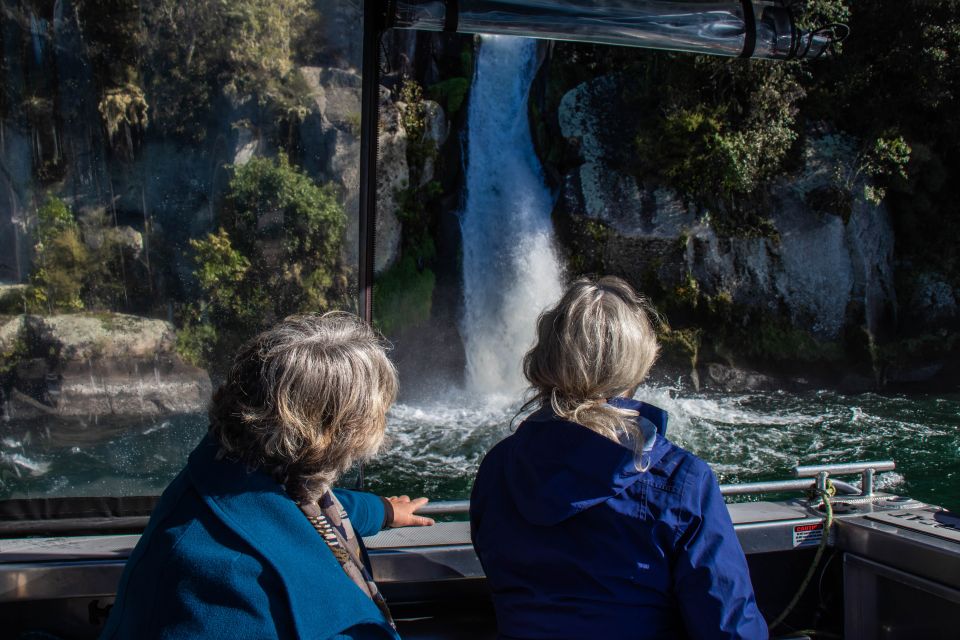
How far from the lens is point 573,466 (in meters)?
1.63

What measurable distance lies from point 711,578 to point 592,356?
532 millimetres

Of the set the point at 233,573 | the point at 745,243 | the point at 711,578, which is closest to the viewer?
the point at 233,573

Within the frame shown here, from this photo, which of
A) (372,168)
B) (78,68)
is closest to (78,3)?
Result: (78,68)

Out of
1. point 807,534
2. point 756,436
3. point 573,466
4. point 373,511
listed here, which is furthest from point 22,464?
point 756,436

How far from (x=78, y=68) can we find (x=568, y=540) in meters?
2.24

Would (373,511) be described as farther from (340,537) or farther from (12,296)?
(12,296)

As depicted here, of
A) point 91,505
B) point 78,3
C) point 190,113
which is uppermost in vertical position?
point 78,3

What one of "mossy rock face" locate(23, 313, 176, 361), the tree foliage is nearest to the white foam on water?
"mossy rock face" locate(23, 313, 176, 361)

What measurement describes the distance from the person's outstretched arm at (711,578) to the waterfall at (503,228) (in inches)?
421

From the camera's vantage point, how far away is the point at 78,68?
2557 mm

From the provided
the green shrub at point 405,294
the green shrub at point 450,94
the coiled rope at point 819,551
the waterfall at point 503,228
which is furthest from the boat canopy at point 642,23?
the green shrub at point 450,94

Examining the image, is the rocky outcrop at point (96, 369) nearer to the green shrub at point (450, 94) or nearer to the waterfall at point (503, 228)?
the waterfall at point (503, 228)

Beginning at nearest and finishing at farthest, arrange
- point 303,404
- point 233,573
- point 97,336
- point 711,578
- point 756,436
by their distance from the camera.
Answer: point 233,573
point 303,404
point 711,578
point 97,336
point 756,436

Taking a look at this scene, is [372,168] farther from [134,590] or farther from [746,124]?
[746,124]
